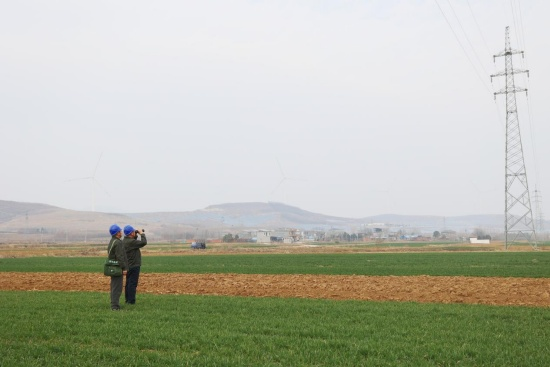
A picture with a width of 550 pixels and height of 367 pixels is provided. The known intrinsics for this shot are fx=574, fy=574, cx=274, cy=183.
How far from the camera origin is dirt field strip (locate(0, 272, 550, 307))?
20531 mm

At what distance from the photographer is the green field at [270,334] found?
9797 millimetres

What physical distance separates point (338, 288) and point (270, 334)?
1201 centimetres

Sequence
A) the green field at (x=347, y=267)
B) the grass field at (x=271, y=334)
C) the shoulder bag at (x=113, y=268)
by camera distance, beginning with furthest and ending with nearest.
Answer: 1. the green field at (x=347, y=267)
2. the shoulder bag at (x=113, y=268)
3. the grass field at (x=271, y=334)

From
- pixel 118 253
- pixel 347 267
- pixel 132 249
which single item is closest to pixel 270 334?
pixel 118 253

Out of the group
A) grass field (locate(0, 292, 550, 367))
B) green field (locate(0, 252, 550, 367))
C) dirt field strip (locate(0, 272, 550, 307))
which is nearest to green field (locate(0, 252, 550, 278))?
dirt field strip (locate(0, 272, 550, 307))

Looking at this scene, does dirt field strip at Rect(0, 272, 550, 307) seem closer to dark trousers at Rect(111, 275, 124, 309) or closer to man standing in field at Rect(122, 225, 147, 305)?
man standing in field at Rect(122, 225, 147, 305)

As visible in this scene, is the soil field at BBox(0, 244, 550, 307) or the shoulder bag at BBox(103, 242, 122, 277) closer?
the shoulder bag at BBox(103, 242, 122, 277)

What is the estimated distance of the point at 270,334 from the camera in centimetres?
1226

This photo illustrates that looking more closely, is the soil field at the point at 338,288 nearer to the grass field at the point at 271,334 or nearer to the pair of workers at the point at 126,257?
the grass field at the point at 271,334

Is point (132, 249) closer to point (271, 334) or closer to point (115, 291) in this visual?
point (115, 291)

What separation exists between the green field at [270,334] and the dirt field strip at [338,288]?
295cm

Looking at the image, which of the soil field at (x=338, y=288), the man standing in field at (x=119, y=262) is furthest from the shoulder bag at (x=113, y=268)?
the soil field at (x=338, y=288)

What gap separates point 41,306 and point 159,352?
803cm

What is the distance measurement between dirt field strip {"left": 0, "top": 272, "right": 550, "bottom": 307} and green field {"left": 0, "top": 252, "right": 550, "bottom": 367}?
2947 millimetres
